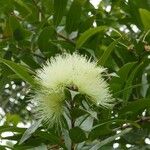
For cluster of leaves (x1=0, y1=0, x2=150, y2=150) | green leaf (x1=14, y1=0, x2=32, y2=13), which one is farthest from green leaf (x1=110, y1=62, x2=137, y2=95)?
green leaf (x1=14, y1=0, x2=32, y2=13)

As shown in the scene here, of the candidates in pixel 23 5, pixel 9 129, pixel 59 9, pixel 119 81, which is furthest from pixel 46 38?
pixel 9 129

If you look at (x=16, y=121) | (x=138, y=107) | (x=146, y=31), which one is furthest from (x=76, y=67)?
(x=16, y=121)

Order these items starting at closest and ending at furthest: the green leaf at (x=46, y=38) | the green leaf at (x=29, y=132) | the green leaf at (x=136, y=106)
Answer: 1. the green leaf at (x=29, y=132)
2. the green leaf at (x=136, y=106)
3. the green leaf at (x=46, y=38)

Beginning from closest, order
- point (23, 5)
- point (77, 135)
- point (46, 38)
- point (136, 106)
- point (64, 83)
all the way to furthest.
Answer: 1. point (64, 83)
2. point (77, 135)
3. point (136, 106)
4. point (46, 38)
5. point (23, 5)

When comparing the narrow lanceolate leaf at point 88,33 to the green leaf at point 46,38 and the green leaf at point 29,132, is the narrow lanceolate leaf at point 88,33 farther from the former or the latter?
the green leaf at point 29,132

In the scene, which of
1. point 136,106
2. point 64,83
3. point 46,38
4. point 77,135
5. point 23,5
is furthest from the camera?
point 23,5

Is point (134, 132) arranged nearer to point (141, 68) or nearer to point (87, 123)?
point (141, 68)

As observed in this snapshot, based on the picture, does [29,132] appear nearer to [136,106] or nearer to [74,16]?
[136,106]

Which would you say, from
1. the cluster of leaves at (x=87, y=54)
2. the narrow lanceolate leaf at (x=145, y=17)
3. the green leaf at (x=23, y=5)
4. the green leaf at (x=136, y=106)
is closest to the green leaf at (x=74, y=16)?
the cluster of leaves at (x=87, y=54)
